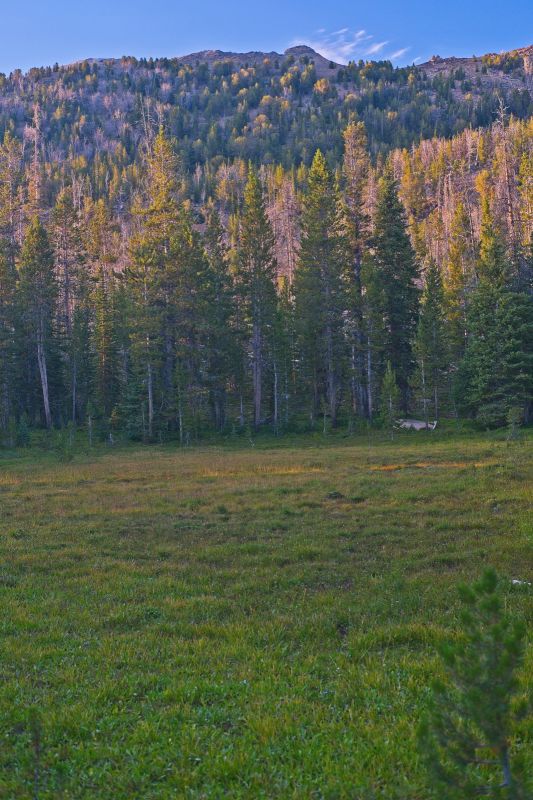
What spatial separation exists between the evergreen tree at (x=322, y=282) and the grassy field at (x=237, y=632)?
33490mm

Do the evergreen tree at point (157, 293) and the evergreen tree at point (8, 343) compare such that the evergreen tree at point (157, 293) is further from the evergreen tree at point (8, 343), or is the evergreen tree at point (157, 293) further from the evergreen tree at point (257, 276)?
the evergreen tree at point (8, 343)

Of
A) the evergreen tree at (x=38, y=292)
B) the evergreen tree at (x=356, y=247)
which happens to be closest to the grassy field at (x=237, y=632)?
the evergreen tree at (x=356, y=247)

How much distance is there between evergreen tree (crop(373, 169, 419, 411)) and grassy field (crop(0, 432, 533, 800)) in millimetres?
34503

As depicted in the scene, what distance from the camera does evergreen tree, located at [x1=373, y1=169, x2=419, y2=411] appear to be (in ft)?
177

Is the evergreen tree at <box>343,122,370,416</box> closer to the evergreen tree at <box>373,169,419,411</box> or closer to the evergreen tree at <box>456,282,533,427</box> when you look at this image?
the evergreen tree at <box>373,169,419,411</box>

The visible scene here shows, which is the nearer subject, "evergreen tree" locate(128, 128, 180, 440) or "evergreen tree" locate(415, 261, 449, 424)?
"evergreen tree" locate(415, 261, 449, 424)

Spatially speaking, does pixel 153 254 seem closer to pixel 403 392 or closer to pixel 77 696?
pixel 403 392

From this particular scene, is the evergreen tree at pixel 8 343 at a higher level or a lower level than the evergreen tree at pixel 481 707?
higher

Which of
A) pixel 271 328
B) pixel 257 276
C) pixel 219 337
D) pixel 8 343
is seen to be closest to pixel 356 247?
pixel 257 276

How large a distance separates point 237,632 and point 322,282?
Answer: 47622 mm

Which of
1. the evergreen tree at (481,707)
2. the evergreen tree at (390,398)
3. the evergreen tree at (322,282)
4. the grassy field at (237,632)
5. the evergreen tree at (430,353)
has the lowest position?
the grassy field at (237,632)

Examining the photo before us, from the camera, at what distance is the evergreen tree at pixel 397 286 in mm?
53906

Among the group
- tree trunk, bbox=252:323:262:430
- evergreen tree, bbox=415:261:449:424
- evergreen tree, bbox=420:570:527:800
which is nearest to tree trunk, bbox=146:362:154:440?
tree trunk, bbox=252:323:262:430

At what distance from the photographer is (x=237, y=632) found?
825cm
